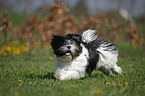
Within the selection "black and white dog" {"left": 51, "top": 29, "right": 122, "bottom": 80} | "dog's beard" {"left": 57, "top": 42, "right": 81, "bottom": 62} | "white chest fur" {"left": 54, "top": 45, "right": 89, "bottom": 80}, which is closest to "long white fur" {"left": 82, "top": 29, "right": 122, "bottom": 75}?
"black and white dog" {"left": 51, "top": 29, "right": 122, "bottom": 80}

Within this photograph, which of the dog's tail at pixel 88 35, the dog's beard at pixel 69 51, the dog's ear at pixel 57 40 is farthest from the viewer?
the dog's tail at pixel 88 35

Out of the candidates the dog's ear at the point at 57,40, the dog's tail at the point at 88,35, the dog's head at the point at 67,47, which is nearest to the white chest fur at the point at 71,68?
the dog's head at the point at 67,47

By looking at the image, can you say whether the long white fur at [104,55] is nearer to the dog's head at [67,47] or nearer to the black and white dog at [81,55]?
the black and white dog at [81,55]

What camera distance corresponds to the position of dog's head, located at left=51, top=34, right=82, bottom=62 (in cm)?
369

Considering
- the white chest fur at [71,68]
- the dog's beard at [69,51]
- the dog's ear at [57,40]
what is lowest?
the white chest fur at [71,68]

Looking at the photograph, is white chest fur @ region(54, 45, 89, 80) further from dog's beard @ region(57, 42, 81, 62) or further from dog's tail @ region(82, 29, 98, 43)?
dog's tail @ region(82, 29, 98, 43)

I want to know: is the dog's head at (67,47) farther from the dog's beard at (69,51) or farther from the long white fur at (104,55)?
the long white fur at (104,55)

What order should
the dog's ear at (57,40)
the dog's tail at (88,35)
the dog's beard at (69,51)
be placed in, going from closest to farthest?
the dog's beard at (69,51), the dog's ear at (57,40), the dog's tail at (88,35)

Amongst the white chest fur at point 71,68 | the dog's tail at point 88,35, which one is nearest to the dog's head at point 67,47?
the white chest fur at point 71,68

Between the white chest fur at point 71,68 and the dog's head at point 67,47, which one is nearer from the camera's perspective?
the dog's head at point 67,47

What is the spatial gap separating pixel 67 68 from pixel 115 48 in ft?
5.20

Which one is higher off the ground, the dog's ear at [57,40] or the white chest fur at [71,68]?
the dog's ear at [57,40]

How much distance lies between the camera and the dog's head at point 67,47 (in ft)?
12.1

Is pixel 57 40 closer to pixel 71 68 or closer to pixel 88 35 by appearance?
pixel 71 68
